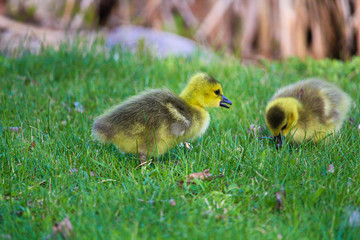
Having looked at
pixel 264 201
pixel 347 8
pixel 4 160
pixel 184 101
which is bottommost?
pixel 4 160

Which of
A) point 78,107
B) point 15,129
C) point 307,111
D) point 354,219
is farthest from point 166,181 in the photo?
point 78,107

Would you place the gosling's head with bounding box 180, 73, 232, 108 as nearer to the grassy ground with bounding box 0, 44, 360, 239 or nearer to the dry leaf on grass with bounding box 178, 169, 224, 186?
the grassy ground with bounding box 0, 44, 360, 239

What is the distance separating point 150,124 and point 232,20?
277 inches

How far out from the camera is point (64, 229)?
259 cm

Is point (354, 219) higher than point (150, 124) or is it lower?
lower

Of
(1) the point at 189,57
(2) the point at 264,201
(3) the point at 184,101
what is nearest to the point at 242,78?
(1) the point at 189,57

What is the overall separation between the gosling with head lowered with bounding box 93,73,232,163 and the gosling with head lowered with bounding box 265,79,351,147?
2.34 feet

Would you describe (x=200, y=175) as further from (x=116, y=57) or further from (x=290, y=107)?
(x=116, y=57)

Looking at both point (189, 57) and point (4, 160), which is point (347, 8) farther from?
point (4, 160)

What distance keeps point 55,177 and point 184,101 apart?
4.30 ft

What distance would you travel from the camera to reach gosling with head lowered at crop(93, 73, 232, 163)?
3461 millimetres

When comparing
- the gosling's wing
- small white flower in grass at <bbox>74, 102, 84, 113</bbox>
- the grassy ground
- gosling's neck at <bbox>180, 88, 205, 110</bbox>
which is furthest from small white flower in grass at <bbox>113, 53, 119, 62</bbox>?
the gosling's wing

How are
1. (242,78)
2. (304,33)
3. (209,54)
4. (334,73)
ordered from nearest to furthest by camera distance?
(242,78) < (334,73) < (209,54) < (304,33)

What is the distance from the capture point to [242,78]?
5.91 m
